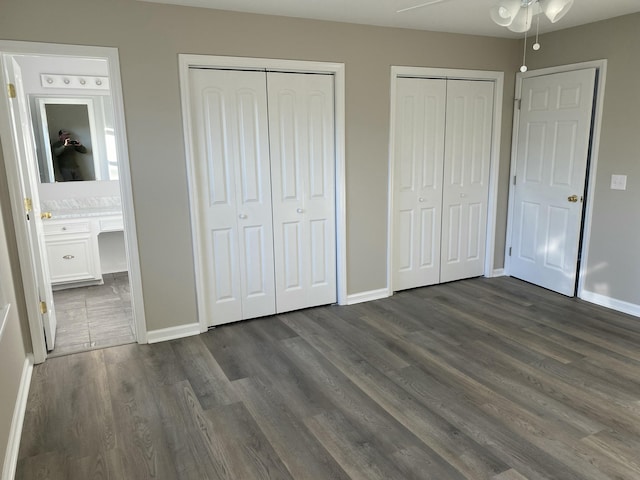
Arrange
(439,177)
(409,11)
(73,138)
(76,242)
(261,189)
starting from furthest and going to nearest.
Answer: (73,138) < (76,242) < (439,177) < (261,189) < (409,11)

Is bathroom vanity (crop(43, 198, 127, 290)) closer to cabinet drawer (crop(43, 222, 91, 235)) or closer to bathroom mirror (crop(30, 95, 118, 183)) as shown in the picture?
cabinet drawer (crop(43, 222, 91, 235))

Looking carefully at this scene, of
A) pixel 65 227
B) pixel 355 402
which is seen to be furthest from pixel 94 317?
pixel 355 402

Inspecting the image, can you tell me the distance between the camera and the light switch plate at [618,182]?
3.84 meters

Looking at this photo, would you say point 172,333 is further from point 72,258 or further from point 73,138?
point 73,138

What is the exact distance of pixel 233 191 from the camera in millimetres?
3676

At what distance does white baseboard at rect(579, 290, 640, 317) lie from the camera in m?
3.88

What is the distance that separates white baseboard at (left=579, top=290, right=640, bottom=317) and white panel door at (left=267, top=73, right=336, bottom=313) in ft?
7.63

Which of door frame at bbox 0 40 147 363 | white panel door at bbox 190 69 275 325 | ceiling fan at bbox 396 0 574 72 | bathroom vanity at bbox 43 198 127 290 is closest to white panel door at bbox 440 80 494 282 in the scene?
white panel door at bbox 190 69 275 325

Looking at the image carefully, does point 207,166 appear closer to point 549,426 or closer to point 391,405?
point 391,405

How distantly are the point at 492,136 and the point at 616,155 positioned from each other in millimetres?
1151

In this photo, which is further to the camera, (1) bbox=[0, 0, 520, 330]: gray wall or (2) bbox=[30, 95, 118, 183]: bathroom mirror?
(2) bbox=[30, 95, 118, 183]: bathroom mirror

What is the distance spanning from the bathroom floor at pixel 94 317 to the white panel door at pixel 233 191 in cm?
82

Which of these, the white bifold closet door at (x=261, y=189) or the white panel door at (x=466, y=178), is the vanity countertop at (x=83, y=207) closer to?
the white bifold closet door at (x=261, y=189)

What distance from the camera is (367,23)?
385cm
